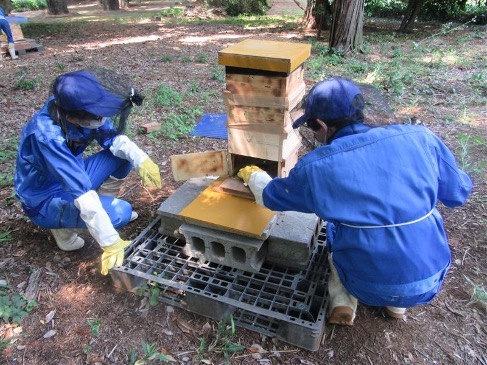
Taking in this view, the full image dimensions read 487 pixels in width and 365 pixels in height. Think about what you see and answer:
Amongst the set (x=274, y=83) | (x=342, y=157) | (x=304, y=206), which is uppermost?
(x=274, y=83)

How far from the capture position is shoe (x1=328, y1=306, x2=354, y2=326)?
2277 mm

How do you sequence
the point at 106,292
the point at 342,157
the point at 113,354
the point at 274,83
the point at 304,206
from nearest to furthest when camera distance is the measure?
1. the point at 342,157
2. the point at 304,206
3. the point at 113,354
4. the point at 274,83
5. the point at 106,292

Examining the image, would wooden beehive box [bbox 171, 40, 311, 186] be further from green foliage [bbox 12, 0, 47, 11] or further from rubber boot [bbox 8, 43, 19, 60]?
green foliage [bbox 12, 0, 47, 11]

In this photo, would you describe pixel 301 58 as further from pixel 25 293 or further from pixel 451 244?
pixel 25 293

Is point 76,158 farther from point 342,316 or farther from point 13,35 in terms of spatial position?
point 13,35

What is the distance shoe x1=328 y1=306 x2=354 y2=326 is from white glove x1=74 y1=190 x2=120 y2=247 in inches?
58.2

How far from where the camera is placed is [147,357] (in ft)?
7.23

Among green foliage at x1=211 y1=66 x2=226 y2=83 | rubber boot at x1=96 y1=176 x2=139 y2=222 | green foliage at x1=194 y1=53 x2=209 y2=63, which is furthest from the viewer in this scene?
green foliage at x1=194 y1=53 x2=209 y2=63

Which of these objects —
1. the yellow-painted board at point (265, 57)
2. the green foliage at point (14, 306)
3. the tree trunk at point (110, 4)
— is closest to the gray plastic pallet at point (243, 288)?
the green foliage at point (14, 306)

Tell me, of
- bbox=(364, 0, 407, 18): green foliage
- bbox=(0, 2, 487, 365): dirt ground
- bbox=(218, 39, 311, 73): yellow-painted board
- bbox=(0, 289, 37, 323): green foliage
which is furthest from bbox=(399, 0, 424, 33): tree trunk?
bbox=(0, 289, 37, 323): green foliage

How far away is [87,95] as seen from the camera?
236cm

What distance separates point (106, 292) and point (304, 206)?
1.54 m

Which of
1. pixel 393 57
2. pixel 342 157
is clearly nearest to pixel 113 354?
pixel 342 157

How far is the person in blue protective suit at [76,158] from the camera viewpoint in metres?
2.42
